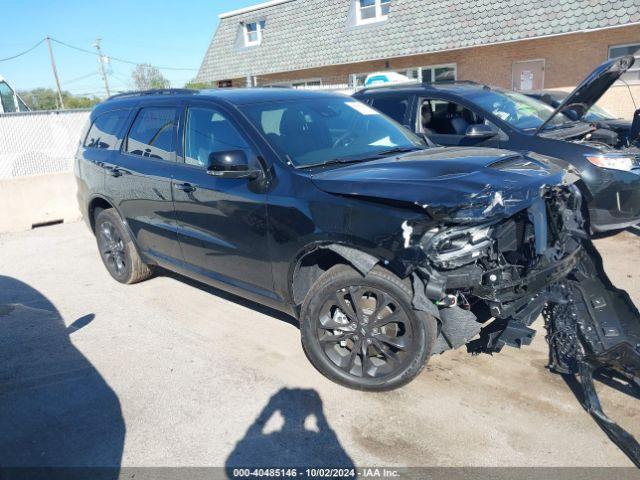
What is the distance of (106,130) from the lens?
5.50 meters

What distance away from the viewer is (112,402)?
11.5 ft

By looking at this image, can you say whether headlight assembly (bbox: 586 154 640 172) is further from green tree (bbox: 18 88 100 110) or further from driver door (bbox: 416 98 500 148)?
green tree (bbox: 18 88 100 110)

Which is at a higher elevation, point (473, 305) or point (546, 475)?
point (473, 305)

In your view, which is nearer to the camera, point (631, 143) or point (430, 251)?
point (430, 251)

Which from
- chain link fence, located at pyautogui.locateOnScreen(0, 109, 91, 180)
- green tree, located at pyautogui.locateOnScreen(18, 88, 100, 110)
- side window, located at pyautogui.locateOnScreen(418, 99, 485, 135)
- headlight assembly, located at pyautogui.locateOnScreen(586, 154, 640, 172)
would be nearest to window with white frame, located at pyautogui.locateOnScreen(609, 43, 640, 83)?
side window, located at pyautogui.locateOnScreen(418, 99, 485, 135)

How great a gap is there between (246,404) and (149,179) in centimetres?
227

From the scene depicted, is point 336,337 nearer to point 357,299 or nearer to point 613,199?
point 357,299

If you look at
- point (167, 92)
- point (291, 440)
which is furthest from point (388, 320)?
point (167, 92)

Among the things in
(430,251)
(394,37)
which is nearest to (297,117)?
(430,251)

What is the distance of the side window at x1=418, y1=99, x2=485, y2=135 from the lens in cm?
675

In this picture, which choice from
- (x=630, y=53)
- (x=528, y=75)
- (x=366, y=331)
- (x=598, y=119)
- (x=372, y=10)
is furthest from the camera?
(x=372, y=10)

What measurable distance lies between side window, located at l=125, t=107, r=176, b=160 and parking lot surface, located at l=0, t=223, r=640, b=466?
1.50 m

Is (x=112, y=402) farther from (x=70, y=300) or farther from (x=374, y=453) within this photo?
(x=70, y=300)

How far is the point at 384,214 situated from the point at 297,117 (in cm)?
148
